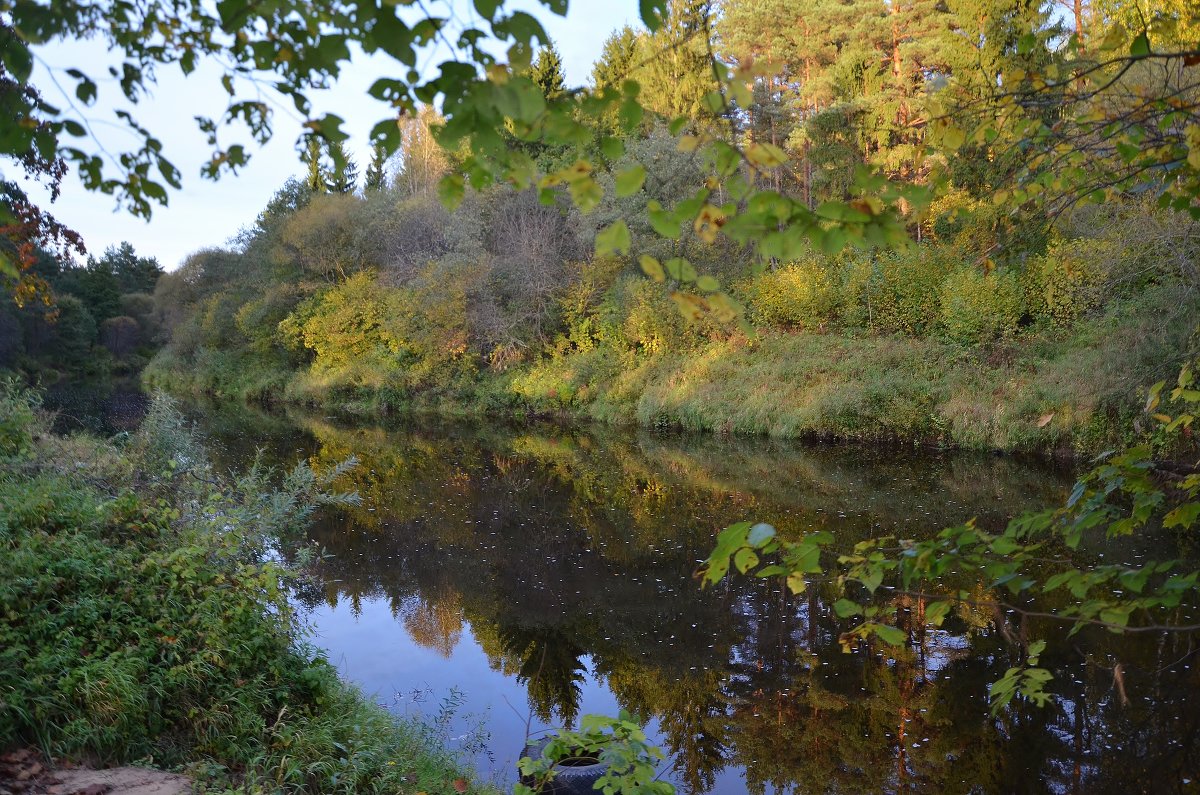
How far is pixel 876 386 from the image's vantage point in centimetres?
1809

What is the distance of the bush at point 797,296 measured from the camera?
22375mm

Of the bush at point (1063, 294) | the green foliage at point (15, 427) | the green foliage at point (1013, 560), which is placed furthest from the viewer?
the bush at point (1063, 294)

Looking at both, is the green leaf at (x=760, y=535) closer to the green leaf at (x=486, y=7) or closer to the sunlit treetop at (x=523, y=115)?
the sunlit treetop at (x=523, y=115)

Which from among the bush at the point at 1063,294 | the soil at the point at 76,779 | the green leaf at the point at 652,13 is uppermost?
the bush at the point at 1063,294

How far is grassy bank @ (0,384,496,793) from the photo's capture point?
4195 millimetres

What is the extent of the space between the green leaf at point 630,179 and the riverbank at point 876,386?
891 centimetres

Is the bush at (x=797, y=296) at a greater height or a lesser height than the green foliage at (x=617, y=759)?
greater

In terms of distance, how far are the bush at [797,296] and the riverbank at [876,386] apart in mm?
683

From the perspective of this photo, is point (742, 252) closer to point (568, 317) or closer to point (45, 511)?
point (568, 317)

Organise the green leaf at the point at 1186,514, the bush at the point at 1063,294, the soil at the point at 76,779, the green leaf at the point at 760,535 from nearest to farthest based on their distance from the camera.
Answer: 1. the green leaf at the point at 760,535
2. the green leaf at the point at 1186,514
3. the soil at the point at 76,779
4. the bush at the point at 1063,294

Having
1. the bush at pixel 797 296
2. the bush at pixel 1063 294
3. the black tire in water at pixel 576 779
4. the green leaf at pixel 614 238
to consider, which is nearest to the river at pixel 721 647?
the black tire in water at pixel 576 779

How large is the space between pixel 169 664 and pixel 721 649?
15.3ft

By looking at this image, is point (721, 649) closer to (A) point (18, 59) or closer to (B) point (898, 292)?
(A) point (18, 59)

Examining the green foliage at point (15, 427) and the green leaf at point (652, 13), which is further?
the green foliage at point (15, 427)
